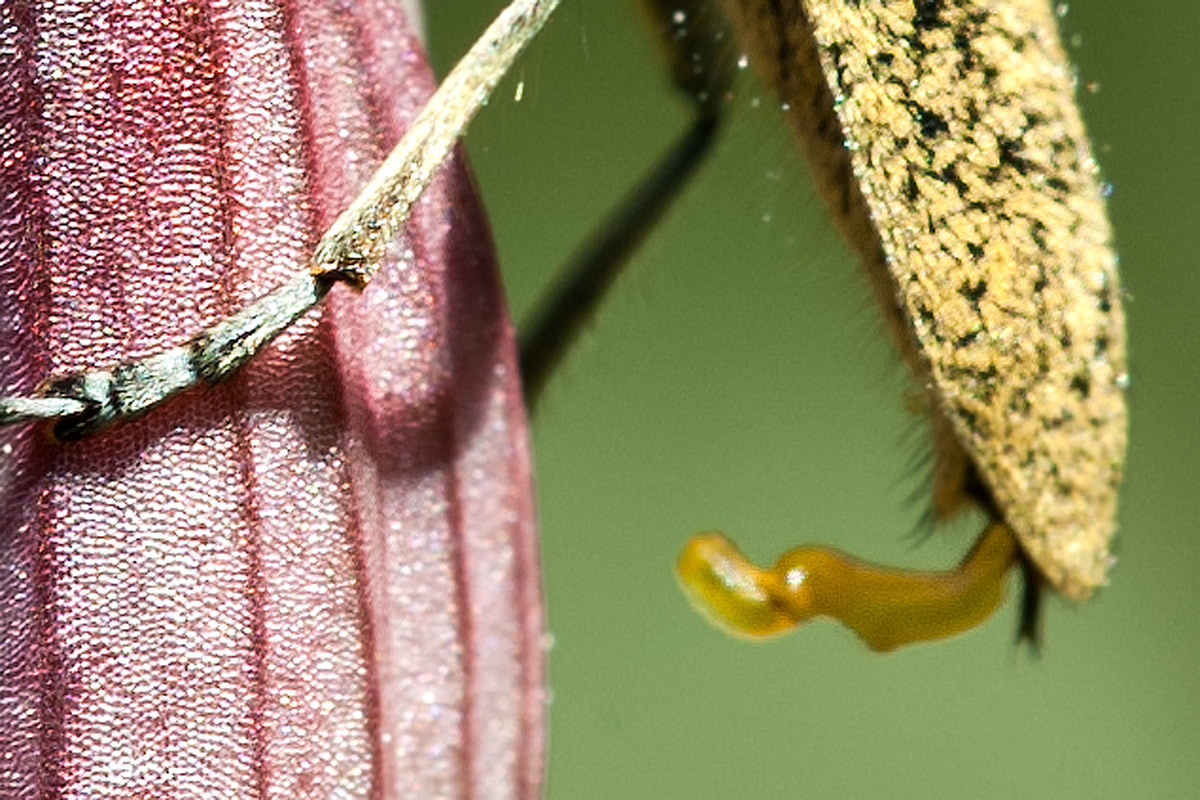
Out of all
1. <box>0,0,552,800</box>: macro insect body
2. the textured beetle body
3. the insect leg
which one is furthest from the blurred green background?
<box>0,0,552,800</box>: macro insect body

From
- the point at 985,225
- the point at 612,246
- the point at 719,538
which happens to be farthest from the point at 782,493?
the point at 985,225

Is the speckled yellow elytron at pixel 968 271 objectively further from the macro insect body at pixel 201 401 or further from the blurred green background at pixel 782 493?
the blurred green background at pixel 782 493

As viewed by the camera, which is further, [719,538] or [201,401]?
[719,538]

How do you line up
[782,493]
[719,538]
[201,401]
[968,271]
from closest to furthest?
[201,401] → [968,271] → [719,538] → [782,493]

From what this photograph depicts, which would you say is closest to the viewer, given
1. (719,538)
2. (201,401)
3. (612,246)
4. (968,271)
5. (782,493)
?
(201,401)

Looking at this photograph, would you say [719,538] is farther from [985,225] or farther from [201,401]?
[201,401]

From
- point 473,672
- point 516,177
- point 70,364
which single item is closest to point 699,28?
point 473,672
